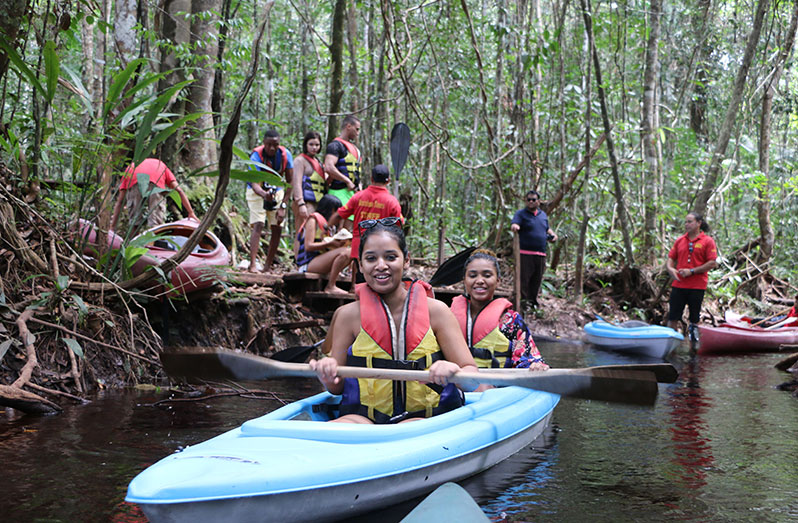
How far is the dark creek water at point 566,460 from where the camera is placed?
3.21 m

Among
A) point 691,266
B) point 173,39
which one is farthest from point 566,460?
point 173,39

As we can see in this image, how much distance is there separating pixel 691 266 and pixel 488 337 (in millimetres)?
5902

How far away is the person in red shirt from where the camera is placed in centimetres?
943

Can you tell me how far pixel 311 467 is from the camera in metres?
2.62

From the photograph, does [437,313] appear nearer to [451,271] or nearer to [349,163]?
[451,271]

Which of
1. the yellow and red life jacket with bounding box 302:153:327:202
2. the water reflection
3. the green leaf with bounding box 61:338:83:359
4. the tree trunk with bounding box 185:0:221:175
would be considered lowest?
A: the water reflection

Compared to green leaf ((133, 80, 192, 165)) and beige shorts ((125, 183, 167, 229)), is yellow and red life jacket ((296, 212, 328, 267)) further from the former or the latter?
green leaf ((133, 80, 192, 165))

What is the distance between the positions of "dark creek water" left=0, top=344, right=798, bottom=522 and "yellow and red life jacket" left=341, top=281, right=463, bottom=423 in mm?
511

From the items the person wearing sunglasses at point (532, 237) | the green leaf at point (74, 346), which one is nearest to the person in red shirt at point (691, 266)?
the person wearing sunglasses at point (532, 237)


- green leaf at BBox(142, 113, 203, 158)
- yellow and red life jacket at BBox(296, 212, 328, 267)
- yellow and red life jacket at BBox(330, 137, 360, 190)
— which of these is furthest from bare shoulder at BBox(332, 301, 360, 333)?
yellow and red life jacket at BBox(330, 137, 360, 190)

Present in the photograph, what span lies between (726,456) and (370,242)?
2.43 m

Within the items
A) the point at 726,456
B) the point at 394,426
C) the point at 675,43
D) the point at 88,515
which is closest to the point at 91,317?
the point at 88,515

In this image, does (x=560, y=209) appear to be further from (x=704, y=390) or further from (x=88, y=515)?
(x=88, y=515)

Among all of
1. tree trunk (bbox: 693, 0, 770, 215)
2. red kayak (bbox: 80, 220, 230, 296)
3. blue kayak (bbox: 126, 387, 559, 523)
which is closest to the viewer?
blue kayak (bbox: 126, 387, 559, 523)
